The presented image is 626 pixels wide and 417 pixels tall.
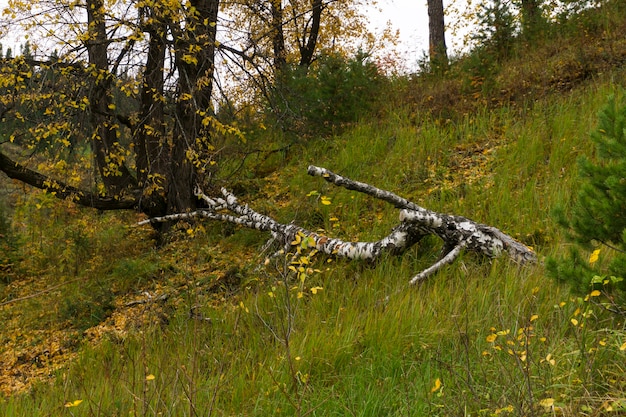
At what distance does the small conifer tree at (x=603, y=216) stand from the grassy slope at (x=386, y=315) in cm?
20

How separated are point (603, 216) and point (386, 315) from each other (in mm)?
1503

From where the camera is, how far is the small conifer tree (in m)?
2.73

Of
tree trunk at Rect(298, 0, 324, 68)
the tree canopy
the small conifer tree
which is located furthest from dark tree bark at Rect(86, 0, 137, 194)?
tree trunk at Rect(298, 0, 324, 68)

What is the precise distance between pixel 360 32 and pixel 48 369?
14.8 metres

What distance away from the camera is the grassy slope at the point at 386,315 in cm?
253

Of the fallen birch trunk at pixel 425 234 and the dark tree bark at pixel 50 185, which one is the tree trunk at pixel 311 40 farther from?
the fallen birch trunk at pixel 425 234

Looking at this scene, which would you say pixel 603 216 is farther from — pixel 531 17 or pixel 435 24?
pixel 435 24

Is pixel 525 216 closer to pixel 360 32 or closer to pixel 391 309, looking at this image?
pixel 391 309

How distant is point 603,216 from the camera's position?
112 inches

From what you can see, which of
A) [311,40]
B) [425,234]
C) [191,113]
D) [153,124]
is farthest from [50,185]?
[311,40]

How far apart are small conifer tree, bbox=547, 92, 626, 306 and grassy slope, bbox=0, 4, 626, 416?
0.67 ft

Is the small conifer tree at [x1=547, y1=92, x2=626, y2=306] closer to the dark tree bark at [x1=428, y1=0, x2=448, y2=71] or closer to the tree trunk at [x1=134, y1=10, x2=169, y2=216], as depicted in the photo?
the tree trunk at [x1=134, y1=10, x2=169, y2=216]

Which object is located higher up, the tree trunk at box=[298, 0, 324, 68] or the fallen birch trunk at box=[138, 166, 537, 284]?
the tree trunk at box=[298, 0, 324, 68]

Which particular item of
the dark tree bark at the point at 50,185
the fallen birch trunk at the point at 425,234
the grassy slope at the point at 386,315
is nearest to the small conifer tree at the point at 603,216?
the grassy slope at the point at 386,315
